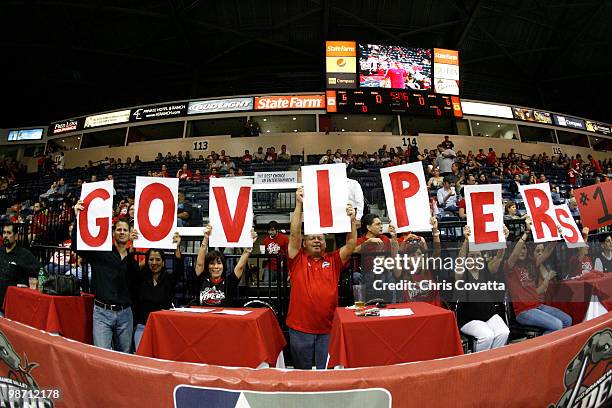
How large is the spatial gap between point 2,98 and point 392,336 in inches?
1215

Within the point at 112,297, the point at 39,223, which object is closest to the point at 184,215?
the point at 39,223

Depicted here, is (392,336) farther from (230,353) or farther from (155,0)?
(155,0)

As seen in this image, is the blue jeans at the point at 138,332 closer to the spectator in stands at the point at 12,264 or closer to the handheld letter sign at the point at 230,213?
the handheld letter sign at the point at 230,213

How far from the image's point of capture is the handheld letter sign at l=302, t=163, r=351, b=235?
338cm

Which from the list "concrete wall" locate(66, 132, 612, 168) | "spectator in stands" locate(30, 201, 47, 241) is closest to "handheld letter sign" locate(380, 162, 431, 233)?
"spectator in stands" locate(30, 201, 47, 241)

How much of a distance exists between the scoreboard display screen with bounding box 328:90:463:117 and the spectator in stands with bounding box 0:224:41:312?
1225 cm

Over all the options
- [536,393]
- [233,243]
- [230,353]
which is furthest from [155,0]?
[536,393]

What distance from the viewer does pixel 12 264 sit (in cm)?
461

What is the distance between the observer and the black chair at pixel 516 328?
3.78 metres

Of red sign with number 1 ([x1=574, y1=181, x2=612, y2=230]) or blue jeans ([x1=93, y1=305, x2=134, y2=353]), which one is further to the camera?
red sign with number 1 ([x1=574, y1=181, x2=612, y2=230])

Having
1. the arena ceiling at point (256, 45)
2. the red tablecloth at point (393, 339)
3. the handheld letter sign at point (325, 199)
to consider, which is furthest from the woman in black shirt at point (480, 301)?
the arena ceiling at point (256, 45)

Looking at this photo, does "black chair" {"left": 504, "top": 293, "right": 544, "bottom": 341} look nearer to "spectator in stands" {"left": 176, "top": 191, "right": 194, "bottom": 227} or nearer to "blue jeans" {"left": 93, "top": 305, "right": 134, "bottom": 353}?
"blue jeans" {"left": 93, "top": 305, "right": 134, "bottom": 353}

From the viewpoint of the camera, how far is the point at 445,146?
16.1 m

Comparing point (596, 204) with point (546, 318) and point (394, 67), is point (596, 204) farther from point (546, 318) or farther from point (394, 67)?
point (394, 67)
